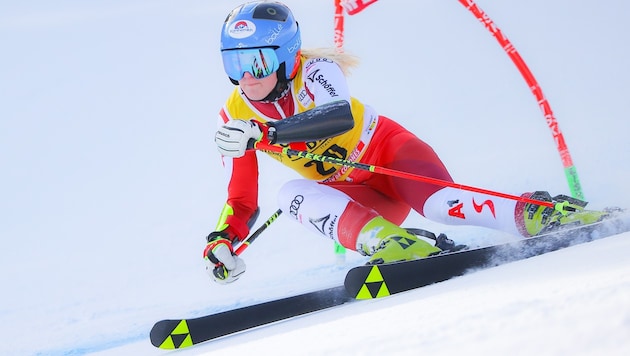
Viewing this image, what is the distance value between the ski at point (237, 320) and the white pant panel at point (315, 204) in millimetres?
340

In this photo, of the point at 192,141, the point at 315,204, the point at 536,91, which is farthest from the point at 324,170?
the point at 192,141

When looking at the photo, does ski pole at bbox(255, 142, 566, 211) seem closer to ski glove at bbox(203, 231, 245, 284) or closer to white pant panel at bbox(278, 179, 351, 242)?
white pant panel at bbox(278, 179, 351, 242)

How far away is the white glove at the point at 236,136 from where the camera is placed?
260 cm

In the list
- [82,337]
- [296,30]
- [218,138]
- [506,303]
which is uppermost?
[296,30]

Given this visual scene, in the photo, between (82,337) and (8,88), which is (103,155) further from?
(82,337)

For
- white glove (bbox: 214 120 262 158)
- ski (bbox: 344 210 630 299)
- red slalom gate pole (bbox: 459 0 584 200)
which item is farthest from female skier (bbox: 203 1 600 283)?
red slalom gate pole (bbox: 459 0 584 200)

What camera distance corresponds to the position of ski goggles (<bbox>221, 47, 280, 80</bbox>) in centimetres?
288

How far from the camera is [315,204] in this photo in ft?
9.61

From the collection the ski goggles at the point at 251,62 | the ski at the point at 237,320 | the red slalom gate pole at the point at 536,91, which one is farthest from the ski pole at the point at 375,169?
the red slalom gate pole at the point at 536,91

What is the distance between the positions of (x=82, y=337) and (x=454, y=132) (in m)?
4.23

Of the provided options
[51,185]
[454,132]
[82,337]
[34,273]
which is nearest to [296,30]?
[82,337]

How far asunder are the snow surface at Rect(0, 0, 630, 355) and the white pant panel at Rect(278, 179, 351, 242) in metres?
0.43

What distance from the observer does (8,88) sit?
783 cm

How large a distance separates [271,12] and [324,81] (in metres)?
0.35
